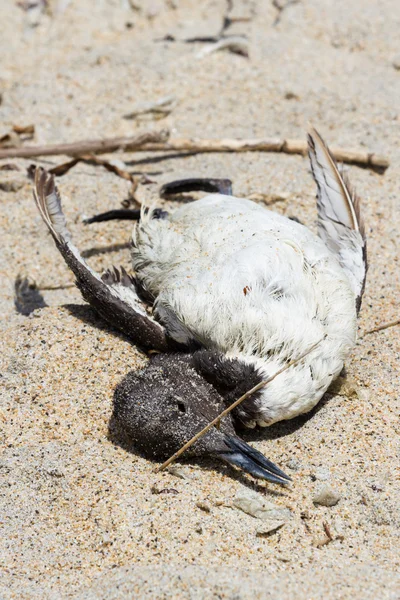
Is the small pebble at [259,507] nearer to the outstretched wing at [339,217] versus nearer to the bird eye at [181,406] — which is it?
the bird eye at [181,406]

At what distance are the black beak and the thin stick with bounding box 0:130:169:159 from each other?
256 centimetres

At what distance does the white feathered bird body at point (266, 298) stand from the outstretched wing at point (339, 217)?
0.18 meters

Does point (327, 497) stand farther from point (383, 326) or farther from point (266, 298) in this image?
point (383, 326)

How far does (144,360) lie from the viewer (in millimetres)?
3428

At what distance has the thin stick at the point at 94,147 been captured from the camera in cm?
471

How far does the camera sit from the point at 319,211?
12.3ft

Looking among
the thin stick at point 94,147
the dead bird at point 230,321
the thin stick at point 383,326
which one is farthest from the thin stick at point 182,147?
the thin stick at point 383,326

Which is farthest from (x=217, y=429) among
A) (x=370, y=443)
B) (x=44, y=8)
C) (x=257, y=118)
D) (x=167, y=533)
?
(x=44, y=8)

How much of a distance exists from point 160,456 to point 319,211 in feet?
5.08

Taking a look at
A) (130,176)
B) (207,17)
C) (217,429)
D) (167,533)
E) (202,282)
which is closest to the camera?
(167,533)

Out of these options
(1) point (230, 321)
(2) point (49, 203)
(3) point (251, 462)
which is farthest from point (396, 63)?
(3) point (251, 462)

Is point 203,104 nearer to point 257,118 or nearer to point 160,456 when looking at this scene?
point 257,118

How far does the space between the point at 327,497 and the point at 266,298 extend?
81cm

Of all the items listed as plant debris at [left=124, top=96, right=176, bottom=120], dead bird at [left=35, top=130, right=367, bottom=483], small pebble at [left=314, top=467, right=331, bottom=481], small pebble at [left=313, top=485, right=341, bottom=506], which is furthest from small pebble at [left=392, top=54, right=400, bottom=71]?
small pebble at [left=313, top=485, right=341, bottom=506]
